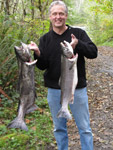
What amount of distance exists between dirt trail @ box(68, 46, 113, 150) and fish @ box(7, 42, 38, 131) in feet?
7.64

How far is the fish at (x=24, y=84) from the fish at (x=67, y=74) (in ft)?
1.26

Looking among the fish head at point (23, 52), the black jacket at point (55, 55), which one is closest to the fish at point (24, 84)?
the fish head at point (23, 52)

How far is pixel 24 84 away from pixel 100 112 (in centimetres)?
417

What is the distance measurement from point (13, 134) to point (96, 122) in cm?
235

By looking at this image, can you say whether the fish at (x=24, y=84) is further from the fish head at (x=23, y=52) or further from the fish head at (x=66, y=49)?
the fish head at (x=66, y=49)

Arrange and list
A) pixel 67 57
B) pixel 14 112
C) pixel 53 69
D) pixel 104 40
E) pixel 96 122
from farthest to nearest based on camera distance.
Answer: pixel 104 40
pixel 96 122
pixel 14 112
pixel 53 69
pixel 67 57

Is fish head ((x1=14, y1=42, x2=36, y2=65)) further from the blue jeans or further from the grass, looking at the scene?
the grass

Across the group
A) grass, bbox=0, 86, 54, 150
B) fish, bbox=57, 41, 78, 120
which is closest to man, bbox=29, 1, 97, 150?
fish, bbox=57, 41, 78, 120

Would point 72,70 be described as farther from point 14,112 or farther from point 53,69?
point 14,112

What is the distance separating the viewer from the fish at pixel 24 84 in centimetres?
212

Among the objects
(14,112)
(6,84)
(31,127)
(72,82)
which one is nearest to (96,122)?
(31,127)

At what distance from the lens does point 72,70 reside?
7.84 feet

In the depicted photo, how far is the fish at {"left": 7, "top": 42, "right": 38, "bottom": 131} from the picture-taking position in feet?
6.95

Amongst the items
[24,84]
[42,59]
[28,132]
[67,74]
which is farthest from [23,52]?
[28,132]
